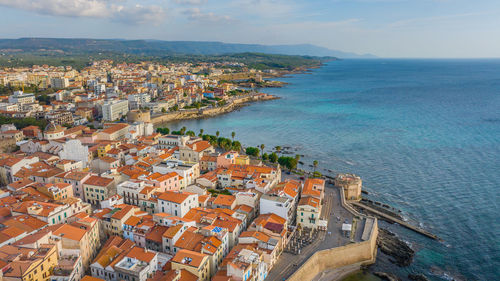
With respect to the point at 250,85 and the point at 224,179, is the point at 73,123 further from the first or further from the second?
the point at 250,85

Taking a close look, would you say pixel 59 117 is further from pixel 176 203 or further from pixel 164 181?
pixel 176 203

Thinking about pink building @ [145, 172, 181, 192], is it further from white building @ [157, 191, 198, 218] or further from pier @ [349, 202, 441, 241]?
pier @ [349, 202, 441, 241]

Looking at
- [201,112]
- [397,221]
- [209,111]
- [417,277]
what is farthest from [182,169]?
[209,111]

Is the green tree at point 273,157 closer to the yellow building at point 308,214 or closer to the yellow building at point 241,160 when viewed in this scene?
the yellow building at point 241,160

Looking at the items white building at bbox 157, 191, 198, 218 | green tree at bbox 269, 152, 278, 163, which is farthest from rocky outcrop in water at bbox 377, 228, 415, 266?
green tree at bbox 269, 152, 278, 163

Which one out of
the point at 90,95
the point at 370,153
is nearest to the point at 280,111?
the point at 370,153

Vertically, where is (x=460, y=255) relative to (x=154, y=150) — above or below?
below
